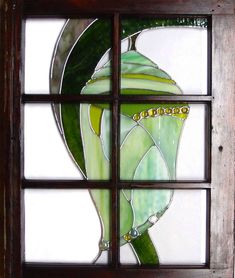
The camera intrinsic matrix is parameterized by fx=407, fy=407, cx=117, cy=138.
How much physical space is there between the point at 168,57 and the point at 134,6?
0.17 meters

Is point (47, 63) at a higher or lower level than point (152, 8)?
lower

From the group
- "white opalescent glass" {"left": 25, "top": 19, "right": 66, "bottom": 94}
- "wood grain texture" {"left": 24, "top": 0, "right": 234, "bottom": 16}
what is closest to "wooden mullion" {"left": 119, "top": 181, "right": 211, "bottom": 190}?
"white opalescent glass" {"left": 25, "top": 19, "right": 66, "bottom": 94}

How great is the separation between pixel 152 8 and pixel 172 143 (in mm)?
374

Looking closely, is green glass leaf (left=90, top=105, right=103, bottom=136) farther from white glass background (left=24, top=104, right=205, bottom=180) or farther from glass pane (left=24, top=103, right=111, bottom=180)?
white glass background (left=24, top=104, right=205, bottom=180)

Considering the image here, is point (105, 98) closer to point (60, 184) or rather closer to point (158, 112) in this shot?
point (158, 112)

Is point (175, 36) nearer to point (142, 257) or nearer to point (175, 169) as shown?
point (175, 169)

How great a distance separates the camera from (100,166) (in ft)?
3.75

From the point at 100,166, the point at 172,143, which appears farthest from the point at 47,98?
the point at 172,143

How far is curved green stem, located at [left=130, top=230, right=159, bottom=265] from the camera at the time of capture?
1144 mm

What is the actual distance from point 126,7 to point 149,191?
509 millimetres

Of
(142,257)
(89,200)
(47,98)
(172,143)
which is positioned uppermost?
(47,98)

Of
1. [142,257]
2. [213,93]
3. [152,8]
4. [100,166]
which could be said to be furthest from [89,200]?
[152,8]

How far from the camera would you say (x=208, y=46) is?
3.73 ft

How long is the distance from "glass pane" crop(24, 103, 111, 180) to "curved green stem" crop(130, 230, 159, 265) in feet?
0.67
